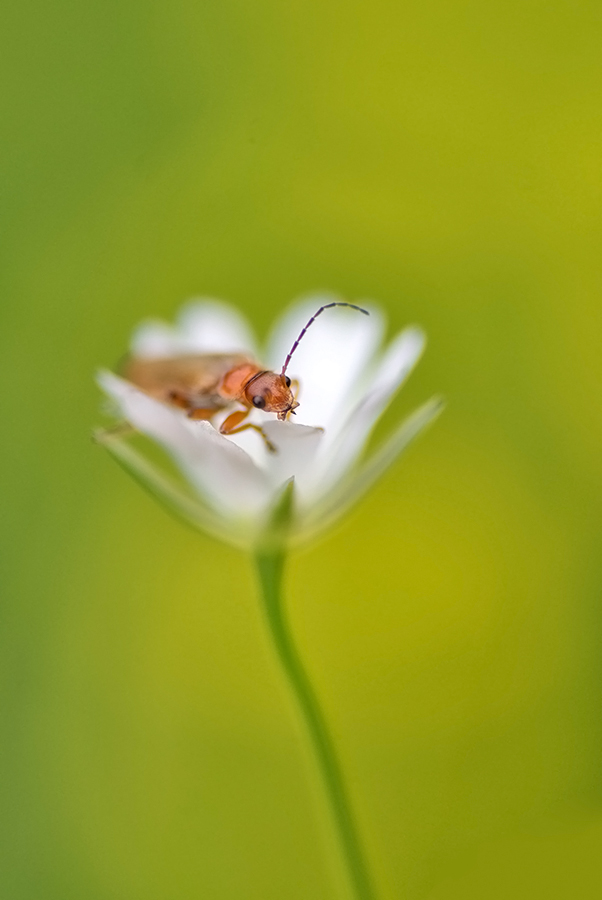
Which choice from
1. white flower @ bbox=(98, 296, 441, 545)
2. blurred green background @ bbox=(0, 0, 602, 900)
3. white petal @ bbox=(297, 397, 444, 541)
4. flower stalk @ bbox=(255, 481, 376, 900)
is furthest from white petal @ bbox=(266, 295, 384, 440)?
blurred green background @ bbox=(0, 0, 602, 900)

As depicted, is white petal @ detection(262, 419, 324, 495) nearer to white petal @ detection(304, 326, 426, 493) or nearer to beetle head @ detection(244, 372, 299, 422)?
white petal @ detection(304, 326, 426, 493)

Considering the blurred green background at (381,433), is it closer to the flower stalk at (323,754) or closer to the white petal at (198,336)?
the white petal at (198,336)

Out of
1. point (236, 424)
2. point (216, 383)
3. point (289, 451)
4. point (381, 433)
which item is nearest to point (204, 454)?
point (289, 451)

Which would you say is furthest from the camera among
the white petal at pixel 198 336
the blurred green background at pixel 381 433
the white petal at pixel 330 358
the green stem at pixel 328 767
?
the blurred green background at pixel 381 433

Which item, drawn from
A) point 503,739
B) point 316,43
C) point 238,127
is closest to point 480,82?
point 316,43

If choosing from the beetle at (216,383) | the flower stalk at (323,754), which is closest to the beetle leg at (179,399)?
the beetle at (216,383)

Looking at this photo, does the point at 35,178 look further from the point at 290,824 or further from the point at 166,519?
the point at 290,824

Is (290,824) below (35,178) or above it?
below
